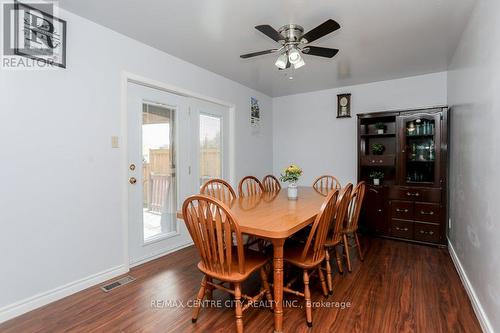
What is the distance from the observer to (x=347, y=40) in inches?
106

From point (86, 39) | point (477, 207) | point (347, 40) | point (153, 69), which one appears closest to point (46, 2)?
point (86, 39)

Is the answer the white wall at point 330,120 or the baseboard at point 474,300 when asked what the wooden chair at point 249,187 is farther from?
the baseboard at point 474,300

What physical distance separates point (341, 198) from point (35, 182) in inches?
92.9

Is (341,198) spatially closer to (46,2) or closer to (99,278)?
(99,278)

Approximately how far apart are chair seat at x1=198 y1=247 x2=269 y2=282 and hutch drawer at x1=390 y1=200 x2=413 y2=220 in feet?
8.15

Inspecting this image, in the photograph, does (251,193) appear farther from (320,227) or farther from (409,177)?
(409,177)

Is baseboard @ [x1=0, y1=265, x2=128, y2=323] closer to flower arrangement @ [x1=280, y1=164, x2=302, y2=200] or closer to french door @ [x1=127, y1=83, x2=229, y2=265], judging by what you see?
french door @ [x1=127, y1=83, x2=229, y2=265]

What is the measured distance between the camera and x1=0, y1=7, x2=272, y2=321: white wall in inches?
74.7

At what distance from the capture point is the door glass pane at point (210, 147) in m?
3.68

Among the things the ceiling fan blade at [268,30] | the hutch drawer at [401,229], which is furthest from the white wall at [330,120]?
the ceiling fan blade at [268,30]

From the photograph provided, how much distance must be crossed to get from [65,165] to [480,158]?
3.20 meters

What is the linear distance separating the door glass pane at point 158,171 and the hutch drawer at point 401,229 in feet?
9.55

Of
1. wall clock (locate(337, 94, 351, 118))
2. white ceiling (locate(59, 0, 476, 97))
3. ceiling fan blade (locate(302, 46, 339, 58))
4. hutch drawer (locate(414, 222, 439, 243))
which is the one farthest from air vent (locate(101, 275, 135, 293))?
wall clock (locate(337, 94, 351, 118))

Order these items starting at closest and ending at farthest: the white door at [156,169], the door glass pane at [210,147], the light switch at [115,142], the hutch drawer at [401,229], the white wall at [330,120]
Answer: the light switch at [115,142]
the white door at [156,169]
the hutch drawer at [401,229]
the door glass pane at [210,147]
the white wall at [330,120]
